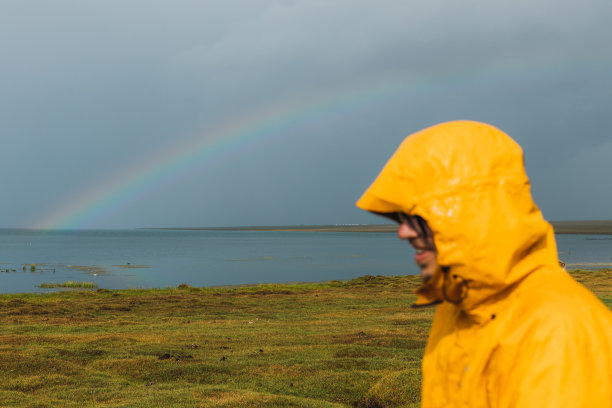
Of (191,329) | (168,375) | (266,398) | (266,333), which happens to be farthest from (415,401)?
(191,329)

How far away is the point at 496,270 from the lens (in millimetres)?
1792

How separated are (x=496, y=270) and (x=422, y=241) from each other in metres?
0.29

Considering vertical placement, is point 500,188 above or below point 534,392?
above

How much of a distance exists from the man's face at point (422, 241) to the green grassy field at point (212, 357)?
26.0ft

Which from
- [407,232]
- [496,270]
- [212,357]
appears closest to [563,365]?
[496,270]

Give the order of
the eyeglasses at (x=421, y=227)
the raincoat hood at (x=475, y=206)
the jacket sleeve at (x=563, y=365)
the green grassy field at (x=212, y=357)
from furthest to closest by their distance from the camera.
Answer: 1. the green grassy field at (x=212, y=357)
2. the eyeglasses at (x=421, y=227)
3. the raincoat hood at (x=475, y=206)
4. the jacket sleeve at (x=563, y=365)

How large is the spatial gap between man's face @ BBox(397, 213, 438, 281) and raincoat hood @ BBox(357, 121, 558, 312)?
0.07m

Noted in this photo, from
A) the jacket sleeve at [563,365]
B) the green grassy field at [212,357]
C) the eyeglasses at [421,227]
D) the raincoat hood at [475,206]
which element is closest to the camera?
the jacket sleeve at [563,365]

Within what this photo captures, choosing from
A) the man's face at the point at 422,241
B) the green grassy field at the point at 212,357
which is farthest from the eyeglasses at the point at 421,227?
the green grassy field at the point at 212,357

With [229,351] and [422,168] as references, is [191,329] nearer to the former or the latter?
[229,351]

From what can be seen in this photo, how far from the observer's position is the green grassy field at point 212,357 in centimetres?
978

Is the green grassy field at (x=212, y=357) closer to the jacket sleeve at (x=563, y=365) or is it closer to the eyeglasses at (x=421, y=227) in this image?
the eyeglasses at (x=421, y=227)

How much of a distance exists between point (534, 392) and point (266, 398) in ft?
27.8

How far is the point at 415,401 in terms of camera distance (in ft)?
31.2
